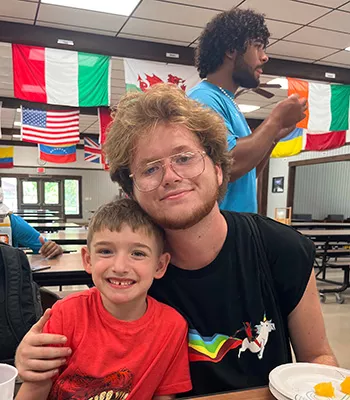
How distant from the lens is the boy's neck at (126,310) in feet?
3.26

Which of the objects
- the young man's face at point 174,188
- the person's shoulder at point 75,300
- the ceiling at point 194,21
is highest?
the ceiling at point 194,21

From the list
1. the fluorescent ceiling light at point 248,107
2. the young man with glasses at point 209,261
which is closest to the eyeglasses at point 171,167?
the young man with glasses at point 209,261

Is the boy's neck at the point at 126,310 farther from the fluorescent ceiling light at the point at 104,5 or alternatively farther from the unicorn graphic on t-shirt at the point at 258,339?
the fluorescent ceiling light at the point at 104,5

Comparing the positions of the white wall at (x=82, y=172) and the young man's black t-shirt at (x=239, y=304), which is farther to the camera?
the white wall at (x=82, y=172)

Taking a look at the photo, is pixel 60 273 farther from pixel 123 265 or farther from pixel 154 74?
pixel 154 74

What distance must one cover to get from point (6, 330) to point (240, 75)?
1.61 meters

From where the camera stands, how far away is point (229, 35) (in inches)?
74.2

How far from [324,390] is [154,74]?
203 inches

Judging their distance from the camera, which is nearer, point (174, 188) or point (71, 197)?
point (174, 188)

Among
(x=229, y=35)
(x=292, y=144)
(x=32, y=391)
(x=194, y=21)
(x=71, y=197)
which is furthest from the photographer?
(x=71, y=197)

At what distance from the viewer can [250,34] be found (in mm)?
1873

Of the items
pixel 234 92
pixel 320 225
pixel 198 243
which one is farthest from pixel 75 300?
pixel 320 225

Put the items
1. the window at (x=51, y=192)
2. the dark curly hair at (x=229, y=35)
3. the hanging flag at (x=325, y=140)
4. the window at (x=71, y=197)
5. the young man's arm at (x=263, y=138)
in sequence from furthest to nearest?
the window at (x=71, y=197), the window at (x=51, y=192), the hanging flag at (x=325, y=140), the dark curly hair at (x=229, y=35), the young man's arm at (x=263, y=138)

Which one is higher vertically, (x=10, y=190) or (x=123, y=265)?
(x=123, y=265)
